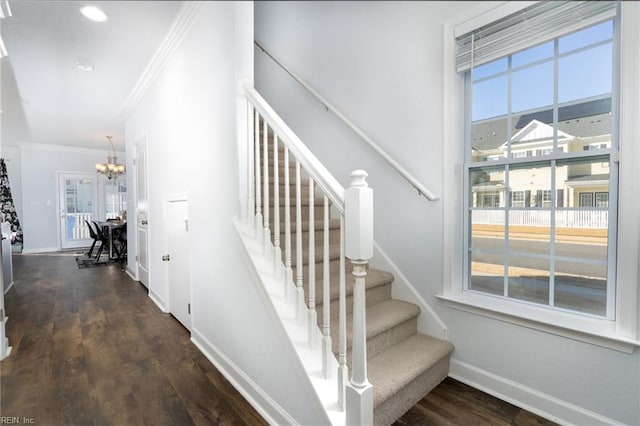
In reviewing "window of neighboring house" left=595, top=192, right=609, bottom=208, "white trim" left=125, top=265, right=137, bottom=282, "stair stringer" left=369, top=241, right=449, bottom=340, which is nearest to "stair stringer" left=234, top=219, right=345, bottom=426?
"stair stringer" left=369, top=241, right=449, bottom=340

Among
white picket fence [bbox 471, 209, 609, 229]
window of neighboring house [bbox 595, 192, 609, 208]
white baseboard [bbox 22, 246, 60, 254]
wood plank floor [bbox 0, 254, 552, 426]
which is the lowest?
wood plank floor [bbox 0, 254, 552, 426]

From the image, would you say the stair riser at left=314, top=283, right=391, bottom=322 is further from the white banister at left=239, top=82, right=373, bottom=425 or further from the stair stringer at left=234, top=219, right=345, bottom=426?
the stair stringer at left=234, top=219, right=345, bottom=426

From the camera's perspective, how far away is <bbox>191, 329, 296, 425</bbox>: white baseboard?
1345mm

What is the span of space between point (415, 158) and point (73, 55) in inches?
118

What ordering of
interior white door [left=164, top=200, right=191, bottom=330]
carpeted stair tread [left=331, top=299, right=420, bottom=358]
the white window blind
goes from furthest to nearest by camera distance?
interior white door [left=164, top=200, right=191, bottom=330], carpeted stair tread [left=331, top=299, right=420, bottom=358], the white window blind

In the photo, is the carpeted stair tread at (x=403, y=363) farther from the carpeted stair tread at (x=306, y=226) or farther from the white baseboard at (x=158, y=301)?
the white baseboard at (x=158, y=301)

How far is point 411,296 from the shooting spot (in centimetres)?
179

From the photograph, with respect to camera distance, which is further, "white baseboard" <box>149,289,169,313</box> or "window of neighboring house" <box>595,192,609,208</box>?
"white baseboard" <box>149,289,169,313</box>

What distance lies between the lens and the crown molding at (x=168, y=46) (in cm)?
194

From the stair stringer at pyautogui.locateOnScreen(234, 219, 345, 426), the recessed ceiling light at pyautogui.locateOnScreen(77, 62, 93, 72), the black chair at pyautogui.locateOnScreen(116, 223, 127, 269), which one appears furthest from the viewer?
the black chair at pyautogui.locateOnScreen(116, 223, 127, 269)

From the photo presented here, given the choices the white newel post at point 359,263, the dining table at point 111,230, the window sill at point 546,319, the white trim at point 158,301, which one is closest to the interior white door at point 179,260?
the white trim at point 158,301

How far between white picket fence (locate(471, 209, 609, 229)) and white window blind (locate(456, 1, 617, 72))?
79 centimetres

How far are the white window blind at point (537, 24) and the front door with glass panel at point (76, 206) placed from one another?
28.6ft

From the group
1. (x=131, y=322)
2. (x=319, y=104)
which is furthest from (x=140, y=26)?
(x=131, y=322)
